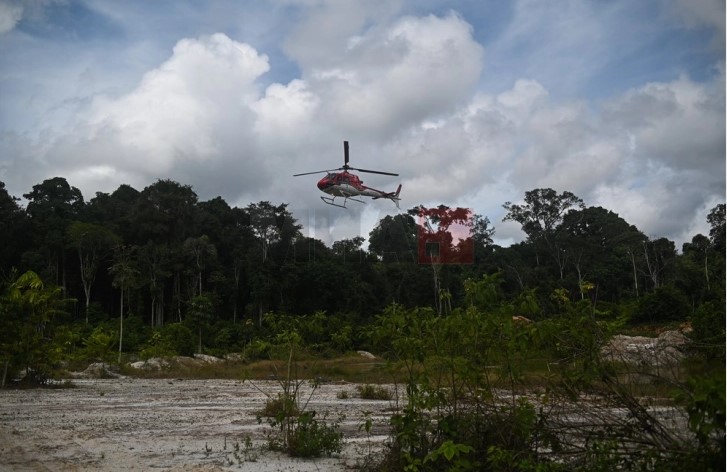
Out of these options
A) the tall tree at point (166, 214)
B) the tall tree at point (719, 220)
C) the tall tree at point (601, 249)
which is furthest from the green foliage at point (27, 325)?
the tall tree at point (601, 249)

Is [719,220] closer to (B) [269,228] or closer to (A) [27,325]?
(A) [27,325]

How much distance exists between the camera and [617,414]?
478cm

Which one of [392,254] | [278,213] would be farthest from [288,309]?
[392,254]

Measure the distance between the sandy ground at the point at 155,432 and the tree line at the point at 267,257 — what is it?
98.6 feet

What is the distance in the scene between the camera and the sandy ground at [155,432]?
6633 mm

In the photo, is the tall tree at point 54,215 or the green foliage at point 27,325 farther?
the tall tree at point 54,215

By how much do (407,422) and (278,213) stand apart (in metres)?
54.9

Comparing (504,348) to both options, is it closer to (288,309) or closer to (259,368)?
(259,368)

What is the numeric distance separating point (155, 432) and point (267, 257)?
46.4 meters

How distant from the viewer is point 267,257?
180 ft

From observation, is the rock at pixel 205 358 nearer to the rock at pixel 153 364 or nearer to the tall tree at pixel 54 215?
the rock at pixel 153 364

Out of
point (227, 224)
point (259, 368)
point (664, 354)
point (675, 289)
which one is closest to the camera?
point (664, 354)

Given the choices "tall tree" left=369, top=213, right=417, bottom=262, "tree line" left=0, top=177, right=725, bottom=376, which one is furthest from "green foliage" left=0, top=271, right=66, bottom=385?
"tall tree" left=369, top=213, right=417, bottom=262

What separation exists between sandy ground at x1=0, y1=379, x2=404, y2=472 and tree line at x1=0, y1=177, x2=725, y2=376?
3006 cm
